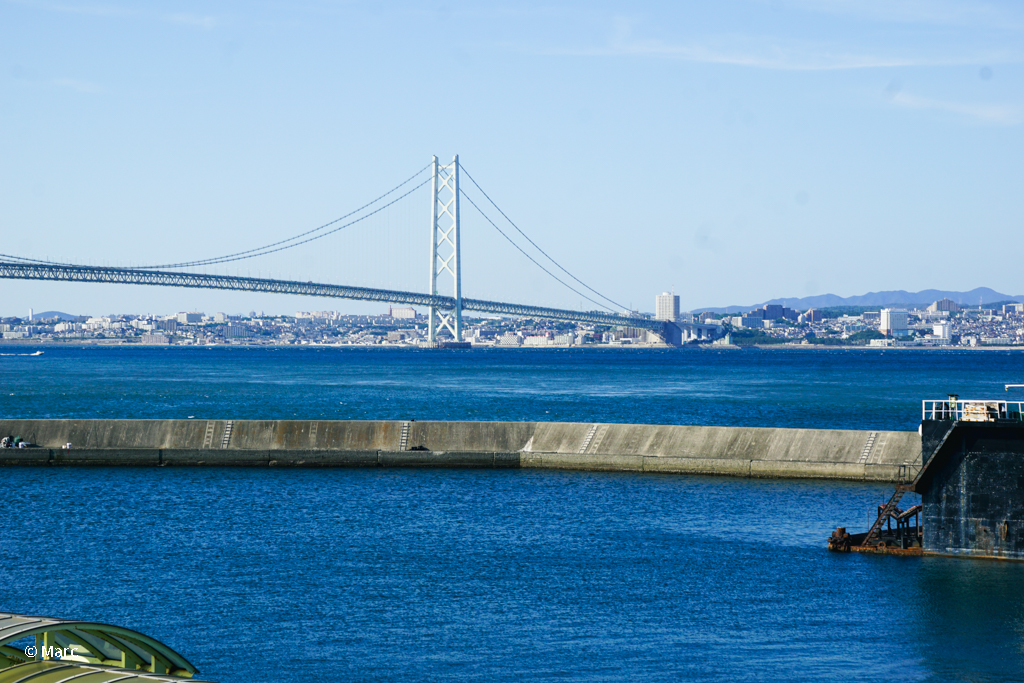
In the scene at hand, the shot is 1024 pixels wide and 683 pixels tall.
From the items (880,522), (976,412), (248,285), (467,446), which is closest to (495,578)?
(880,522)

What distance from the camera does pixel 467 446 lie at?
30625 mm

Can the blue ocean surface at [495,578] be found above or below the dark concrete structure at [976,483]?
below

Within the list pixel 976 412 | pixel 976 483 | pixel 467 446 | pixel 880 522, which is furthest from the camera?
pixel 467 446

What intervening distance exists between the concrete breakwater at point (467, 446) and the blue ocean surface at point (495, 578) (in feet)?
2.29

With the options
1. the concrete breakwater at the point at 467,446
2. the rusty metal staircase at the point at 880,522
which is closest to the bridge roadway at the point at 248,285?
the concrete breakwater at the point at 467,446

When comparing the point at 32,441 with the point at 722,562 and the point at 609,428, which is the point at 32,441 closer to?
the point at 609,428

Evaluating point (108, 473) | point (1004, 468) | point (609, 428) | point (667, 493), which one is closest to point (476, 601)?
point (1004, 468)

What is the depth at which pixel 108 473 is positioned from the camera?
2930cm

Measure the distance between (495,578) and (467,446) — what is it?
13883 millimetres

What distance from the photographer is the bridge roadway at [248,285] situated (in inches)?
3130

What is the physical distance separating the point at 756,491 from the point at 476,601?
1192cm

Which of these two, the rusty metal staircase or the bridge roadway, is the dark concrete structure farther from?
the bridge roadway

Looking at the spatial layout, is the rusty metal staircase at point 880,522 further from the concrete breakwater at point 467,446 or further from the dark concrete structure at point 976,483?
the concrete breakwater at point 467,446

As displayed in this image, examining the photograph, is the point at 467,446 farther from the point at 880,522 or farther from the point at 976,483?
the point at 976,483
